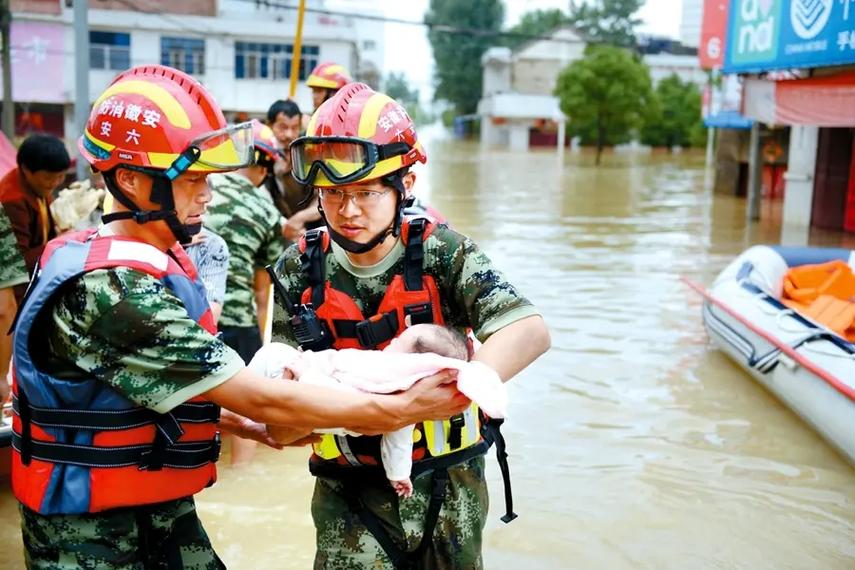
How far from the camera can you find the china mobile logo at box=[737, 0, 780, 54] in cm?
1516

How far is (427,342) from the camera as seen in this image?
101 inches

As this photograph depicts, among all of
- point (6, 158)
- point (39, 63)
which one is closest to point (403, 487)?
point (6, 158)

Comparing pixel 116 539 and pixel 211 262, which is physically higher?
pixel 211 262

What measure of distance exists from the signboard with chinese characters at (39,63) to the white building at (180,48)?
41 mm

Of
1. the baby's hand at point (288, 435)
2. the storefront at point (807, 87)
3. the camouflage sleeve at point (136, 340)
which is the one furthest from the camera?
the storefront at point (807, 87)

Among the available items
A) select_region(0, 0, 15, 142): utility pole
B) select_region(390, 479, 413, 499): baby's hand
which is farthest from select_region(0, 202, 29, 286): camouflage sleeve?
select_region(0, 0, 15, 142): utility pole

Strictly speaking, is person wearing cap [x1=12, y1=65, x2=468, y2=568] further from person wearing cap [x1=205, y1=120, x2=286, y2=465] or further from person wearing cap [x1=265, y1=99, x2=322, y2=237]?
person wearing cap [x1=265, y1=99, x2=322, y2=237]

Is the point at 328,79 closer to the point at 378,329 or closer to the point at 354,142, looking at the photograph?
the point at 354,142

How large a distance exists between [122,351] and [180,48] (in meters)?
42.0

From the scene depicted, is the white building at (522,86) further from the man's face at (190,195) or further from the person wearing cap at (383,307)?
the man's face at (190,195)

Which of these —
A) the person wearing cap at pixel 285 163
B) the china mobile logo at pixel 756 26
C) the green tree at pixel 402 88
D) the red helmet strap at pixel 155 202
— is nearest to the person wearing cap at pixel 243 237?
the person wearing cap at pixel 285 163

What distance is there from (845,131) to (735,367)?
36.4ft

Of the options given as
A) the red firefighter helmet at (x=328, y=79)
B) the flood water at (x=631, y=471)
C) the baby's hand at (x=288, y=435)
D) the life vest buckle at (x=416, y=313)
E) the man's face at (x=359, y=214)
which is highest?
the red firefighter helmet at (x=328, y=79)

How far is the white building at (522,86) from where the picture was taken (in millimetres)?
65812
